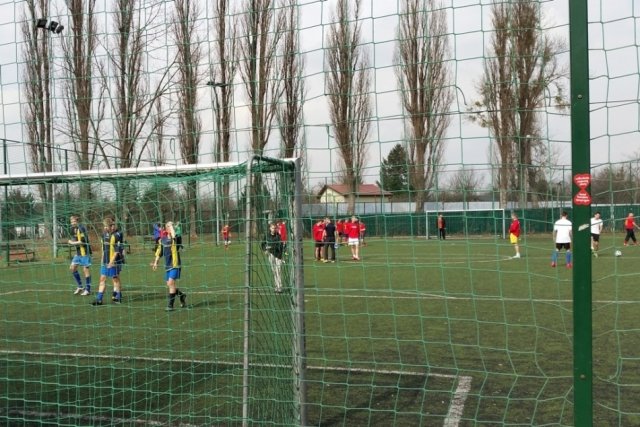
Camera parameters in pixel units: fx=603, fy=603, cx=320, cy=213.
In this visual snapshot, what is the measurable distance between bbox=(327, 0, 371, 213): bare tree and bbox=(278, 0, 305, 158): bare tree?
23cm

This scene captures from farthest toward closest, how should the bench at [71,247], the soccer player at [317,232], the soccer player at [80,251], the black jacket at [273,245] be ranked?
1. the soccer player at [80,251]
2. the bench at [71,247]
3. the soccer player at [317,232]
4. the black jacket at [273,245]

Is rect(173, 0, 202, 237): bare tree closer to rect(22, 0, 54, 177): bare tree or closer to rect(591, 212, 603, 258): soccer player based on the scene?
rect(22, 0, 54, 177): bare tree

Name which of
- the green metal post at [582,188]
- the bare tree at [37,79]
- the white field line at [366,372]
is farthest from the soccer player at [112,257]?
the green metal post at [582,188]

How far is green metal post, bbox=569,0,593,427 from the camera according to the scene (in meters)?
3.05

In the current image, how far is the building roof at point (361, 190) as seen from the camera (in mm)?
4449

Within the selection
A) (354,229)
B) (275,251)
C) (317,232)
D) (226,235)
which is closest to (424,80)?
(275,251)

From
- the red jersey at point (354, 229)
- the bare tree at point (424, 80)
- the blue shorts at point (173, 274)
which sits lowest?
the blue shorts at point (173, 274)

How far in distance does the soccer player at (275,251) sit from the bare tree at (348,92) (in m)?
0.82

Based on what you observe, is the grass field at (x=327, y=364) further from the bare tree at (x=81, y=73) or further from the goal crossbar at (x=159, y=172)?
the bare tree at (x=81, y=73)

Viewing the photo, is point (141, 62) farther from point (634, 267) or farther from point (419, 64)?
point (634, 267)

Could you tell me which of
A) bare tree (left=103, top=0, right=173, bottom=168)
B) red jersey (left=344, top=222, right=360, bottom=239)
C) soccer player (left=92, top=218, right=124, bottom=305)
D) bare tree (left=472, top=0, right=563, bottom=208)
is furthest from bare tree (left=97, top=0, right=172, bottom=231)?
red jersey (left=344, top=222, right=360, bottom=239)

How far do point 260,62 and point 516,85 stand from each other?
187cm

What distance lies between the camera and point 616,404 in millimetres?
5352

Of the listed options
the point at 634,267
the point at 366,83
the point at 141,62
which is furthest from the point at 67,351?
the point at 634,267
